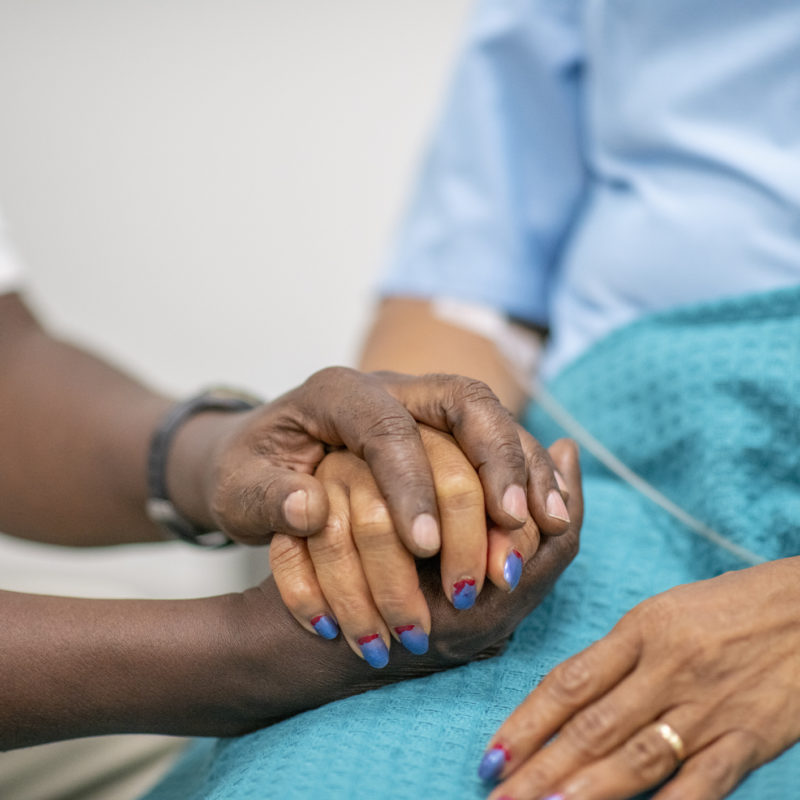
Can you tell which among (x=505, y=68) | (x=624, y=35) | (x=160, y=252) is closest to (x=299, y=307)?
(x=160, y=252)

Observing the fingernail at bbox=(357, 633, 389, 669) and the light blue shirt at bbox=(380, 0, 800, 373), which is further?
the light blue shirt at bbox=(380, 0, 800, 373)

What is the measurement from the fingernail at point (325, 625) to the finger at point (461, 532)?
65 mm

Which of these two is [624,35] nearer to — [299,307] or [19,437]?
[19,437]

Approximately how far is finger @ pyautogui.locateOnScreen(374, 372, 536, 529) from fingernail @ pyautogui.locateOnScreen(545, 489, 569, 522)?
0.01 m

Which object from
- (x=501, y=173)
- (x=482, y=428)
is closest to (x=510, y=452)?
(x=482, y=428)

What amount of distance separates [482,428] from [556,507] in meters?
0.06

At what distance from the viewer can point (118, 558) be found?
1.25 m

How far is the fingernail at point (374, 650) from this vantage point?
418 millimetres

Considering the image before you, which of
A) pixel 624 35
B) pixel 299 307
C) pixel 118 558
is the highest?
pixel 624 35

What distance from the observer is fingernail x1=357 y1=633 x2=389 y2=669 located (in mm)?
418

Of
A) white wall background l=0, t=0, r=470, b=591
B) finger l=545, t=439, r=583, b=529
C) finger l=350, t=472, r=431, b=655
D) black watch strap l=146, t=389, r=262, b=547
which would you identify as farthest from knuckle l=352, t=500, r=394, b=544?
white wall background l=0, t=0, r=470, b=591

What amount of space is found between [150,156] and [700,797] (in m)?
1.16

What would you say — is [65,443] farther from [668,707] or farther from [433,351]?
[668,707]

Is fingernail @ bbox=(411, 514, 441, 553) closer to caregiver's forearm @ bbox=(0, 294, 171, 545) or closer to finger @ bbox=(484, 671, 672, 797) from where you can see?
finger @ bbox=(484, 671, 672, 797)
